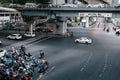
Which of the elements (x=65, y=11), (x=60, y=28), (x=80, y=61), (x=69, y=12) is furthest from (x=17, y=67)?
(x=60, y=28)

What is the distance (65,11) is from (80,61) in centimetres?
3837

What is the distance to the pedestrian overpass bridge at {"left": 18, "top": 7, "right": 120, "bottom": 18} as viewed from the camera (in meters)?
95.8

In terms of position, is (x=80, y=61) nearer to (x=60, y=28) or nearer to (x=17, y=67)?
(x=17, y=67)

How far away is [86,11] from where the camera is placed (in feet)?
320

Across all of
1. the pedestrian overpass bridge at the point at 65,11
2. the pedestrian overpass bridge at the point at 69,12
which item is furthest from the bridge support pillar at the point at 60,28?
the pedestrian overpass bridge at the point at 65,11

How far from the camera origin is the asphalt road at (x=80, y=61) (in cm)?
5044

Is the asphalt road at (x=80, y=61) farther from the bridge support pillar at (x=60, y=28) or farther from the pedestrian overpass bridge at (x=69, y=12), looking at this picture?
the bridge support pillar at (x=60, y=28)

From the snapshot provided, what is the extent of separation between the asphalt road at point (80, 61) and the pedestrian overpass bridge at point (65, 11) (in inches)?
394

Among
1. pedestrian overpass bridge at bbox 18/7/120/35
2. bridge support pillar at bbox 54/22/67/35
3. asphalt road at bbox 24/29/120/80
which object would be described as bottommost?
asphalt road at bbox 24/29/120/80

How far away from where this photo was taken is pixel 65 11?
99.1 meters

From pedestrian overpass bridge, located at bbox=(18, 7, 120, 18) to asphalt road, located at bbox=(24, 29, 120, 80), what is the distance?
32.9ft

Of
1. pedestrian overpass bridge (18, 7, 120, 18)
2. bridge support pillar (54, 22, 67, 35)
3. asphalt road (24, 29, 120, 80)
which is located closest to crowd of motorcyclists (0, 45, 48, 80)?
asphalt road (24, 29, 120, 80)

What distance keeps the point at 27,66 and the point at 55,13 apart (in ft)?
168

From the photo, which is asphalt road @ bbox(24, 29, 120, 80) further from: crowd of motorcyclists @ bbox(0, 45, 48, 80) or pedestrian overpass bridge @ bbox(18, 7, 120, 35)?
pedestrian overpass bridge @ bbox(18, 7, 120, 35)
